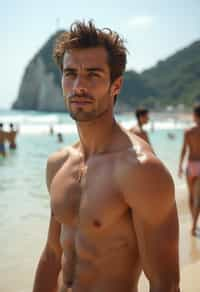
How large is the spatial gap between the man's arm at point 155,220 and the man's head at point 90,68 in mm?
360

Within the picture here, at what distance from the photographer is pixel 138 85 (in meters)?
128

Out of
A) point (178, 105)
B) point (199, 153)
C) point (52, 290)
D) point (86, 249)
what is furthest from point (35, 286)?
point (178, 105)

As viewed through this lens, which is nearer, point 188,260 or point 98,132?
point 98,132

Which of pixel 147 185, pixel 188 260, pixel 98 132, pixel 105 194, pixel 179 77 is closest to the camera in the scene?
pixel 147 185

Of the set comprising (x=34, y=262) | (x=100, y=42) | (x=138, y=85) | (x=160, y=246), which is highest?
(x=100, y=42)

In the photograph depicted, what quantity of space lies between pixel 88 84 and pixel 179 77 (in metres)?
120

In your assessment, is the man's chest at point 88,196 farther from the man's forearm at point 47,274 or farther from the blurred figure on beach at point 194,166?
the blurred figure on beach at point 194,166

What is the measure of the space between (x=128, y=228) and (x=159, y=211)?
0.67ft

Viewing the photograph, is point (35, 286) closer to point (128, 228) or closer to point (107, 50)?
point (128, 228)

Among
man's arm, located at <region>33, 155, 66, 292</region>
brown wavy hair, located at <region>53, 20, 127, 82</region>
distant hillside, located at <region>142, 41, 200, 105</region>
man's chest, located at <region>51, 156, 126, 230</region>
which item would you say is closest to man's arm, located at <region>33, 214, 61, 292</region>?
man's arm, located at <region>33, 155, 66, 292</region>

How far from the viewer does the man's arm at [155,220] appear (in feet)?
4.74

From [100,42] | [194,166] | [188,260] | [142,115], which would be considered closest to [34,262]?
[188,260]

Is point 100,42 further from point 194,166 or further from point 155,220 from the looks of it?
point 194,166

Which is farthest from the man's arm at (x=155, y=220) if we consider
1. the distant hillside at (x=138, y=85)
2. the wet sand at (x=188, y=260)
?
the distant hillside at (x=138, y=85)
